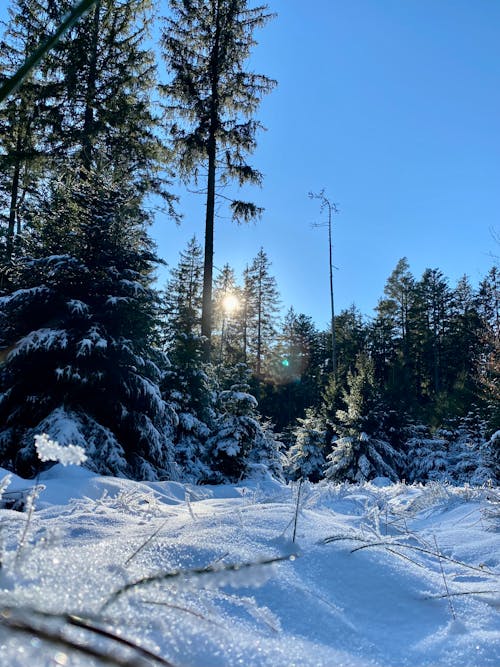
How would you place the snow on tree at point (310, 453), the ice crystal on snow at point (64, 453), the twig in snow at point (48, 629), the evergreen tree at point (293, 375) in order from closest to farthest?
the twig in snow at point (48, 629)
the ice crystal on snow at point (64, 453)
the snow on tree at point (310, 453)
the evergreen tree at point (293, 375)

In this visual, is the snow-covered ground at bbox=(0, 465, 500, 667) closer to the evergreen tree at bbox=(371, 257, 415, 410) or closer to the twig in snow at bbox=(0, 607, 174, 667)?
the twig in snow at bbox=(0, 607, 174, 667)

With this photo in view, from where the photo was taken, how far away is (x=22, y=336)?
20.7ft

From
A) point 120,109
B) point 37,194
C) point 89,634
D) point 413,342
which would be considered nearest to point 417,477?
point 120,109

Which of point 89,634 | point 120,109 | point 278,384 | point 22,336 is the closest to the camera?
point 89,634

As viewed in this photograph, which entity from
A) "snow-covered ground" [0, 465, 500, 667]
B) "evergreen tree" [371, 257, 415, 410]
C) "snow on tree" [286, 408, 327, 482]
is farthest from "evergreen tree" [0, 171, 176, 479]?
"evergreen tree" [371, 257, 415, 410]

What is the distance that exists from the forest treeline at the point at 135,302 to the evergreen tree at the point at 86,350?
2cm

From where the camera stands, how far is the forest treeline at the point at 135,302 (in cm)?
609

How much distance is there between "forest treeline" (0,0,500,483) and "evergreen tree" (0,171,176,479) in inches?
1.0

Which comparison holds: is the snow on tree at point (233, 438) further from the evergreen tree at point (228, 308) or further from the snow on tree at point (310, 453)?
the evergreen tree at point (228, 308)

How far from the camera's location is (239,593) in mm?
1025

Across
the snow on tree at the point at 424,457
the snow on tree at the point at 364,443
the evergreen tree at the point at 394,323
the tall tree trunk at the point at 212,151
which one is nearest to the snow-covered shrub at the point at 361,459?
the snow on tree at the point at 364,443

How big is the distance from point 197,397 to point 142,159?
23.7 feet

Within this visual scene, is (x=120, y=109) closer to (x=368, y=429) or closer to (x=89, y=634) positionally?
(x=368, y=429)

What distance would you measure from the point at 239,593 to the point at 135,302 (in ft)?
19.5
